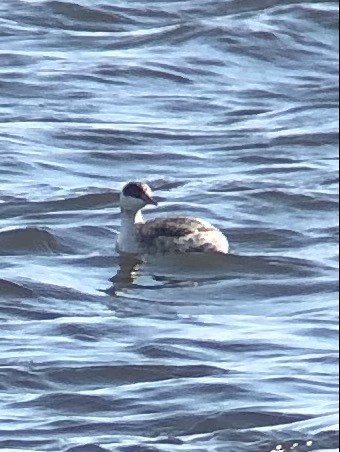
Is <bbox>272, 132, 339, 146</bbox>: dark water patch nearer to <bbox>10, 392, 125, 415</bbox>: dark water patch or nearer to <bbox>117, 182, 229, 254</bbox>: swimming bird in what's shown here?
<bbox>117, 182, 229, 254</bbox>: swimming bird

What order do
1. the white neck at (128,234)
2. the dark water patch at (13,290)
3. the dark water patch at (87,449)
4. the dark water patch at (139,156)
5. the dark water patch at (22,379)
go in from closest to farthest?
1. the dark water patch at (87,449)
2. the dark water patch at (22,379)
3. the dark water patch at (13,290)
4. the white neck at (128,234)
5. the dark water patch at (139,156)

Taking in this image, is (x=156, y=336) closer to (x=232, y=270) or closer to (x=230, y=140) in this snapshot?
(x=232, y=270)

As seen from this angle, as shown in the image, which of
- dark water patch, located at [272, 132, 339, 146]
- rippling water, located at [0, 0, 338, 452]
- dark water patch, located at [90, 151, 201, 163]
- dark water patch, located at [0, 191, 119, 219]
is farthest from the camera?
dark water patch, located at [272, 132, 339, 146]

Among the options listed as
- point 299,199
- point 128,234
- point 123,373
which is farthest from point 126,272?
point 123,373

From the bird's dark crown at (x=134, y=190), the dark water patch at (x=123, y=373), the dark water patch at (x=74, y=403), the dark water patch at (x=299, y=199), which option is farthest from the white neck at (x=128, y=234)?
the dark water patch at (x=74, y=403)

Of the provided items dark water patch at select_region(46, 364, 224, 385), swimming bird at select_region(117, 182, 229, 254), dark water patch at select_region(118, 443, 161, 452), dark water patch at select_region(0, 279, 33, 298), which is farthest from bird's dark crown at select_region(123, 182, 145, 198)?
dark water patch at select_region(118, 443, 161, 452)

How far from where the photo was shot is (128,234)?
42.0ft

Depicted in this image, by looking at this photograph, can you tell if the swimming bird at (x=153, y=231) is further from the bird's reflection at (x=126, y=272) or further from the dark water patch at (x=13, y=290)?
the dark water patch at (x=13, y=290)

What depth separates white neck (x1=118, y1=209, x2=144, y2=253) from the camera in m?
12.8

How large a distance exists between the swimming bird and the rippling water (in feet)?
0.36

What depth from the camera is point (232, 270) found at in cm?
1233

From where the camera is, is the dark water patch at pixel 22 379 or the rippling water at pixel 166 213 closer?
the rippling water at pixel 166 213

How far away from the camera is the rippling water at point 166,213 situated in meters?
8.87

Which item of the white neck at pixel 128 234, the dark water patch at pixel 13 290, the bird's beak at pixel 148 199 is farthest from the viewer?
the bird's beak at pixel 148 199
